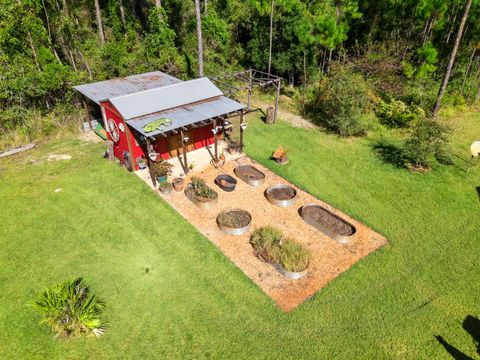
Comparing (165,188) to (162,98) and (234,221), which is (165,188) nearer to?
(234,221)

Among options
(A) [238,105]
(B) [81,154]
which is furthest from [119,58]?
(A) [238,105]

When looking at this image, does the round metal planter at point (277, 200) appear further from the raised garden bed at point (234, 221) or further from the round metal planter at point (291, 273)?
the round metal planter at point (291, 273)

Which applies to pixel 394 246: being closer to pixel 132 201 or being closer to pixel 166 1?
pixel 132 201

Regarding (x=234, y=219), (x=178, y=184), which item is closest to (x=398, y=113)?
(x=234, y=219)

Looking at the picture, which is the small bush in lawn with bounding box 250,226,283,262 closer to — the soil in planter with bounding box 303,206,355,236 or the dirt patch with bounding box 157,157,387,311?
the dirt patch with bounding box 157,157,387,311

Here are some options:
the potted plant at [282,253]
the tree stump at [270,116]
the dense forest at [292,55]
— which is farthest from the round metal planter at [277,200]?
the tree stump at [270,116]

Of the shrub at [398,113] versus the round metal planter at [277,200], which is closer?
the round metal planter at [277,200]
